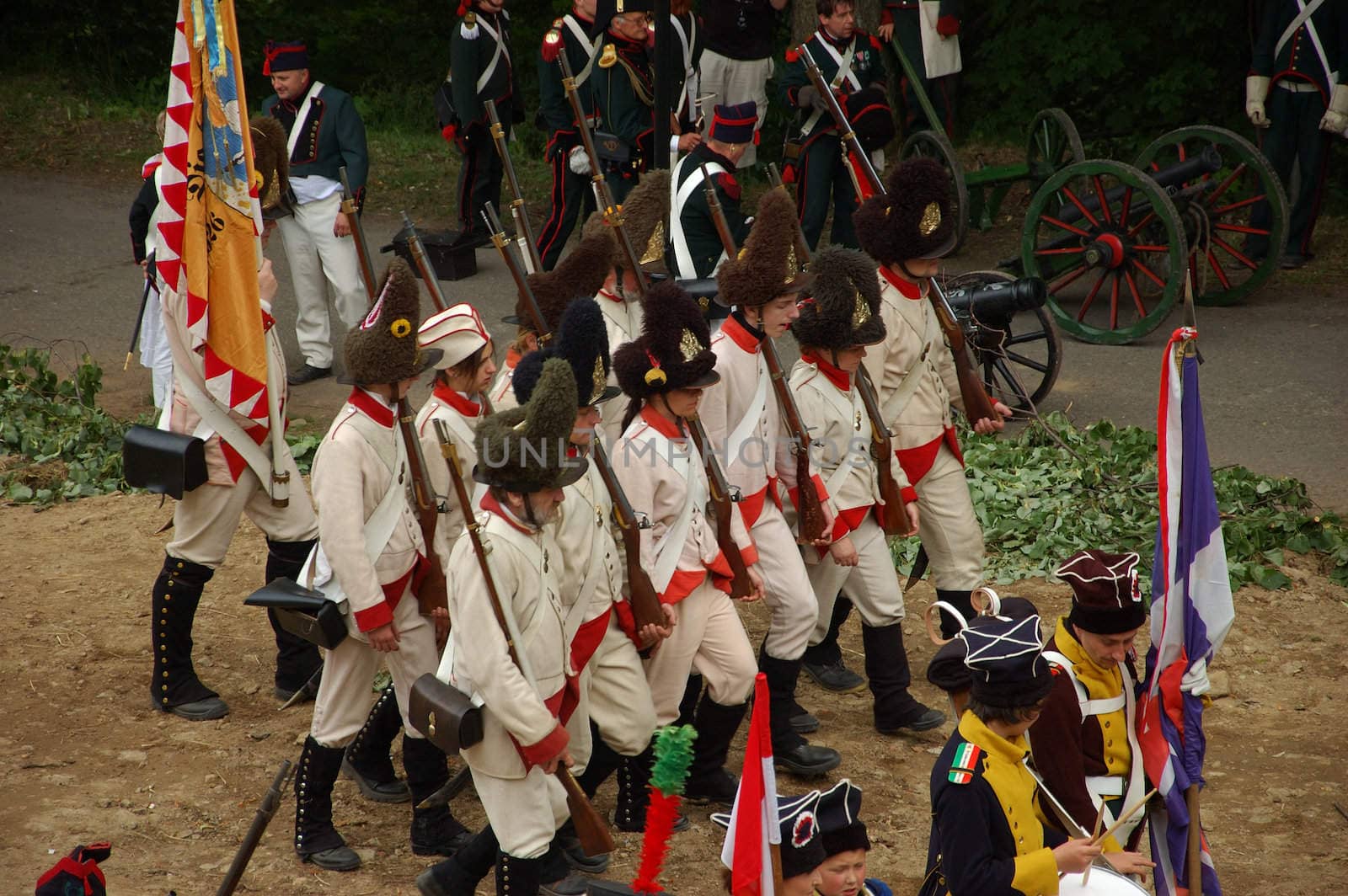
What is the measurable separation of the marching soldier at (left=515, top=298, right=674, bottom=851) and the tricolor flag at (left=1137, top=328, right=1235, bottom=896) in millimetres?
1537

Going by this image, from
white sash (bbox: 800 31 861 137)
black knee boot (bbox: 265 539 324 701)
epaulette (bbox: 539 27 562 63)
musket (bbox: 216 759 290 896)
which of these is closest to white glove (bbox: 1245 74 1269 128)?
white sash (bbox: 800 31 861 137)

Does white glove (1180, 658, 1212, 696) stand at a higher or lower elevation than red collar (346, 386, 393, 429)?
lower

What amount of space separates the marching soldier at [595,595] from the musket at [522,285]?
690mm

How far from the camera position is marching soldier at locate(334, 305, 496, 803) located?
5.01 meters

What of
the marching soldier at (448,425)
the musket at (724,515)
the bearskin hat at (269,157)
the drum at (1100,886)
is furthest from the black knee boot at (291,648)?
the drum at (1100,886)

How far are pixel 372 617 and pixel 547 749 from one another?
0.86 m

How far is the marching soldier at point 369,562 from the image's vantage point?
187 inches

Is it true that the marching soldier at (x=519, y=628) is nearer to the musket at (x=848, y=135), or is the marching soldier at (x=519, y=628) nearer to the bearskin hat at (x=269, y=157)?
the bearskin hat at (x=269, y=157)

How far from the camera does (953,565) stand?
607cm

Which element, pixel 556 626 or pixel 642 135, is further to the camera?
pixel 642 135

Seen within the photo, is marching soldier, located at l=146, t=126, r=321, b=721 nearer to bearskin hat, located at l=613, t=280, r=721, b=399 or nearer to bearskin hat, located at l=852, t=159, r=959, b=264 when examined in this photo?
bearskin hat, located at l=613, t=280, r=721, b=399

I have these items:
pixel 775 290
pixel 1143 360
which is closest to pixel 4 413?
pixel 775 290

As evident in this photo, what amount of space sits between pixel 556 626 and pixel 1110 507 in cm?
384

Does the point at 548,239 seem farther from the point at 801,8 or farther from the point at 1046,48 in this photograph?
the point at 1046,48
